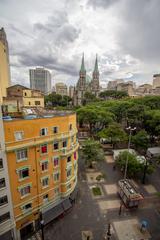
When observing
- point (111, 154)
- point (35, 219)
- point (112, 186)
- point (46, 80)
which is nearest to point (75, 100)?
point (46, 80)

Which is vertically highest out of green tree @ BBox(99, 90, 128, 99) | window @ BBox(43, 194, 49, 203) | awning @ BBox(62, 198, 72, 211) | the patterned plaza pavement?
green tree @ BBox(99, 90, 128, 99)

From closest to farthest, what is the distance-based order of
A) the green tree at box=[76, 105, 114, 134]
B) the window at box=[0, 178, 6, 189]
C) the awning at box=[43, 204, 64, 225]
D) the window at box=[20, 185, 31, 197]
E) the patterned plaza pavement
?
the window at box=[0, 178, 6, 189] < the window at box=[20, 185, 31, 197] < the patterned plaza pavement < the awning at box=[43, 204, 64, 225] < the green tree at box=[76, 105, 114, 134]

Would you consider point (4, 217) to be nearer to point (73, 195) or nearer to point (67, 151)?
point (67, 151)

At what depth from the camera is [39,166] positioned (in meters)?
17.5

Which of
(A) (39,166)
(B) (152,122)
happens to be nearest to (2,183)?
(A) (39,166)

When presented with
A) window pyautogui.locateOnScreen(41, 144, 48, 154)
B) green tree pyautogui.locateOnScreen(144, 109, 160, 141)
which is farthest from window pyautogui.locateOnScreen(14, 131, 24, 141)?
green tree pyautogui.locateOnScreen(144, 109, 160, 141)

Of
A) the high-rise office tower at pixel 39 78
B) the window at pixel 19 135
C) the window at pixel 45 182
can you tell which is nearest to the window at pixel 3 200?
the window at pixel 45 182

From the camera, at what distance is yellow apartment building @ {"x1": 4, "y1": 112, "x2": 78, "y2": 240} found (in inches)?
602

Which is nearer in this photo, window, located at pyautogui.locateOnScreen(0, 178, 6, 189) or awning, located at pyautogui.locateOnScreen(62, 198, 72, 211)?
window, located at pyautogui.locateOnScreen(0, 178, 6, 189)

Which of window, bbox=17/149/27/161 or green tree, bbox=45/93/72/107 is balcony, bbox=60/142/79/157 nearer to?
window, bbox=17/149/27/161

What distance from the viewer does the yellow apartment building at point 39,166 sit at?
15.3m

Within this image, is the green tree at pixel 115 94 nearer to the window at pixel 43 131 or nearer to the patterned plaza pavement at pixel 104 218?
the patterned plaza pavement at pixel 104 218

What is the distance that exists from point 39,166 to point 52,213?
8.04 meters

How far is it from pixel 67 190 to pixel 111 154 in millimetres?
23521
